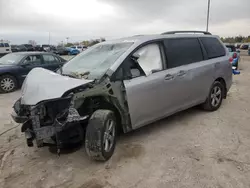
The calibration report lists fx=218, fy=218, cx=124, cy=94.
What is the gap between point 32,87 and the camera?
2959 millimetres

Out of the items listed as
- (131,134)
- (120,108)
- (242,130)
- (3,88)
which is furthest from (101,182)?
(3,88)

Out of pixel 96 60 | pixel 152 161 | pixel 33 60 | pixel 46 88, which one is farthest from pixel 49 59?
pixel 152 161

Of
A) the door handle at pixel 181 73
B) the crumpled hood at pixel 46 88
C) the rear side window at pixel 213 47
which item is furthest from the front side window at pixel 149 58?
the rear side window at pixel 213 47

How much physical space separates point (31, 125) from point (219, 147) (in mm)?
2811

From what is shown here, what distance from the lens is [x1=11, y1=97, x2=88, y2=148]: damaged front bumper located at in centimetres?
270

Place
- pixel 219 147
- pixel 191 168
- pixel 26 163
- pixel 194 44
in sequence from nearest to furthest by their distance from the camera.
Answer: pixel 191 168
pixel 26 163
pixel 219 147
pixel 194 44

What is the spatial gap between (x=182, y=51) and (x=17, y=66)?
6.38 metres

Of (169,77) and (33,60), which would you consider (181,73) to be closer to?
(169,77)

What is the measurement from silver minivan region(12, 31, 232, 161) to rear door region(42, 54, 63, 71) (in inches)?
199

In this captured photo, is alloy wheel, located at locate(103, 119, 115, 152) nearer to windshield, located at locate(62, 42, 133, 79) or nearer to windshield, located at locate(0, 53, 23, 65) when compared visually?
windshield, located at locate(62, 42, 133, 79)

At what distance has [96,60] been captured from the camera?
3756 millimetres

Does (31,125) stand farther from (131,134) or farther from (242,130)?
(242,130)

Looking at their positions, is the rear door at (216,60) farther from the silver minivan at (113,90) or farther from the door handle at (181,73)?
the door handle at (181,73)

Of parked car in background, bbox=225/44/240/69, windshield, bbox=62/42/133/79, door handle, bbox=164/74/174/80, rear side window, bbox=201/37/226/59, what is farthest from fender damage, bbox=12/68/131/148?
parked car in background, bbox=225/44/240/69
